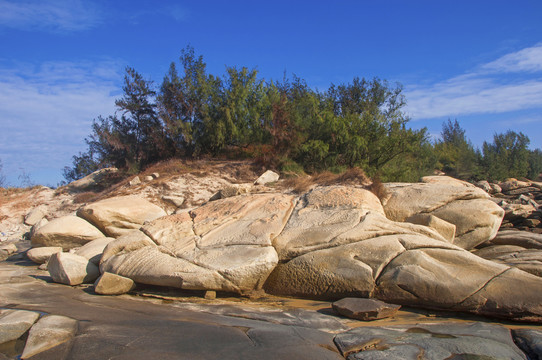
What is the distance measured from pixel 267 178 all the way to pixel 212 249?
5.51 metres

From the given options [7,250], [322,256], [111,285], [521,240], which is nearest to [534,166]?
[521,240]

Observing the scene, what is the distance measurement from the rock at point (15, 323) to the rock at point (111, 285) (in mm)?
1836

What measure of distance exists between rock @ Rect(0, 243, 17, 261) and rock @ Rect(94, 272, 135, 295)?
5.75 m

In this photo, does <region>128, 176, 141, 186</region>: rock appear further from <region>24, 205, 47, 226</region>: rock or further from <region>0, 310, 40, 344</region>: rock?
<region>0, 310, 40, 344</region>: rock

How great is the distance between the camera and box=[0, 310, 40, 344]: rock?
4438 millimetres

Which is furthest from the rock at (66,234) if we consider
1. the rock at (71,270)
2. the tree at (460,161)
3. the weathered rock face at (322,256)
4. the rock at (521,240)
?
the tree at (460,161)

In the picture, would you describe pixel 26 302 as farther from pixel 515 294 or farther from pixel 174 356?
pixel 515 294

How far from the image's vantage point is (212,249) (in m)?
7.46

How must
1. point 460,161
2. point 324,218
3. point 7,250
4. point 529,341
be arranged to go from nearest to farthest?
point 529,341
point 324,218
point 7,250
point 460,161

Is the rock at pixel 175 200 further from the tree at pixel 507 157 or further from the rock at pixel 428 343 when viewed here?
the tree at pixel 507 157

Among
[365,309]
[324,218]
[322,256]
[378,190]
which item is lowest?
[365,309]

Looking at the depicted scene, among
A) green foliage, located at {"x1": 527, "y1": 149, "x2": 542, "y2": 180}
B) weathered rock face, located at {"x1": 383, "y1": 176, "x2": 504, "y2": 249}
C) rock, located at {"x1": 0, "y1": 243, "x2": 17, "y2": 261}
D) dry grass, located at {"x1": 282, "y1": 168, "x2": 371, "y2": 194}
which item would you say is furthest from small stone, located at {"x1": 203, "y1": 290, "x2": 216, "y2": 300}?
green foliage, located at {"x1": 527, "y1": 149, "x2": 542, "y2": 180}

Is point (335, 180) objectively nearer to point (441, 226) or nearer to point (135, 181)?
point (441, 226)

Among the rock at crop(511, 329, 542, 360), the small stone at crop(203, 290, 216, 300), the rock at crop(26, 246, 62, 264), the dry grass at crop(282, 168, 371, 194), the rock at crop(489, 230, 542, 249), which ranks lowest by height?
the small stone at crop(203, 290, 216, 300)
